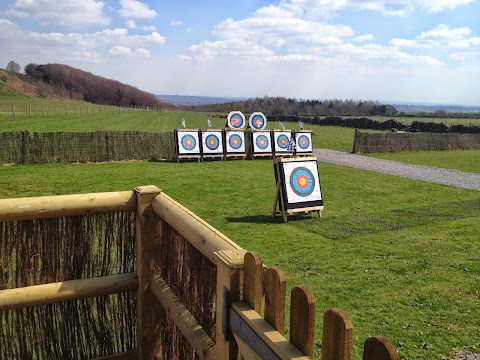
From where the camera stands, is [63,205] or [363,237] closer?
[63,205]

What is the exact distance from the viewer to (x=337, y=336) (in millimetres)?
1254

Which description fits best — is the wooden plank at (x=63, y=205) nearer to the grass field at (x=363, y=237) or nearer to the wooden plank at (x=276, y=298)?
the wooden plank at (x=276, y=298)

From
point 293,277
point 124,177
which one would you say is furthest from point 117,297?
point 124,177

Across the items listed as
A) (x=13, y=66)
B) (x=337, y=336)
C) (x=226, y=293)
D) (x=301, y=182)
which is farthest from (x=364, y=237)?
(x=13, y=66)

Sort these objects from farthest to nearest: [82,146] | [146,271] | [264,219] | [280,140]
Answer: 1. [280,140]
2. [82,146]
3. [264,219]
4. [146,271]

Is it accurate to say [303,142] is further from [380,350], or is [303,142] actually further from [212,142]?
[380,350]

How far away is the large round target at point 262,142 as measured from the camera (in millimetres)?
19547

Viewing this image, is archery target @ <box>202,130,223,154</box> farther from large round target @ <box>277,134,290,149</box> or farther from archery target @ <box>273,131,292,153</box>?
large round target @ <box>277,134,290,149</box>

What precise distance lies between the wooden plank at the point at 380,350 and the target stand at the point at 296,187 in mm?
7512

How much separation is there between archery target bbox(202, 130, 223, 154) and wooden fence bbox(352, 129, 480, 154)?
295 inches

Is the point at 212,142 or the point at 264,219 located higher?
the point at 212,142

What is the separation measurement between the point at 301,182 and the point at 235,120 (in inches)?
475

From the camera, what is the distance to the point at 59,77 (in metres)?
123

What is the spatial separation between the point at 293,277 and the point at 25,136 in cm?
1372
